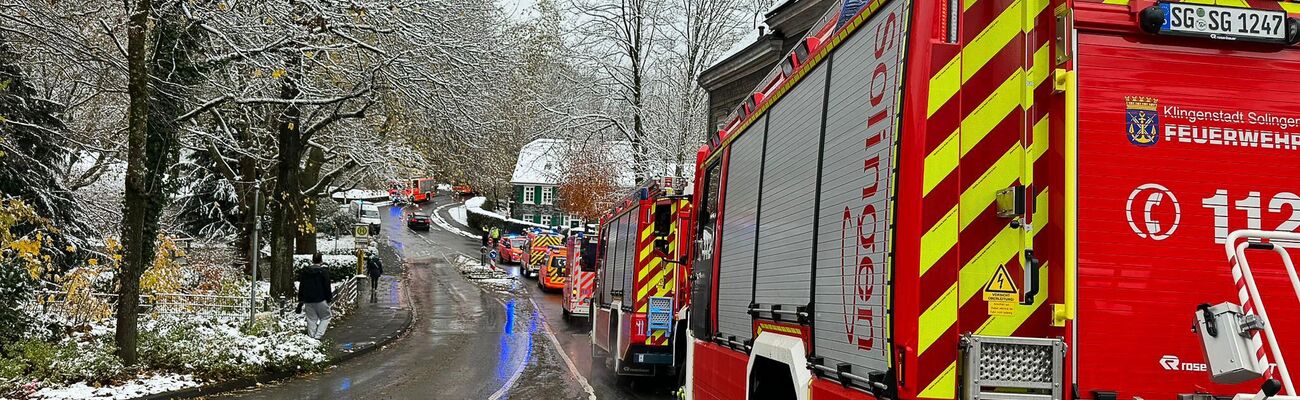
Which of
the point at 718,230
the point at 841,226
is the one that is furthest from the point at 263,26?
the point at 841,226

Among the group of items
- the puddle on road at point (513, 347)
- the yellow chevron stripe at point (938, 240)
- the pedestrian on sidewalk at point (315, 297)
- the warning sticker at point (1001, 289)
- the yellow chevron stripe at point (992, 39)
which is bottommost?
the puddle on road at point (513, 347)

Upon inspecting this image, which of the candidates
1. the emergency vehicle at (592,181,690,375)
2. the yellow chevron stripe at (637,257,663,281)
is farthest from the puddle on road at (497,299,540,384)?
the yellow chevron stripe at (637,257,663,281)

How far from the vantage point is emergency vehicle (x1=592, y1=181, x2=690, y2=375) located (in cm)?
1169

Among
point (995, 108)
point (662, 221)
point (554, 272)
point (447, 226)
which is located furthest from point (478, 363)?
point (447, 226)

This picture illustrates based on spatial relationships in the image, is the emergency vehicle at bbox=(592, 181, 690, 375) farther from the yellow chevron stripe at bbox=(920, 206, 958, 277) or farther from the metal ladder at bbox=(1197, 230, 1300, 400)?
the metal ladder at bbox=(1197, 230, 1300, 400)

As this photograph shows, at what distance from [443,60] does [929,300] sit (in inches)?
680

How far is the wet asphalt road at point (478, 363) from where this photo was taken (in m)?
12.7

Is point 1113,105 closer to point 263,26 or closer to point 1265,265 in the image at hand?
point 1265,265

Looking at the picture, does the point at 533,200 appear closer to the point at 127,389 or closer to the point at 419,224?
the point at 419,224

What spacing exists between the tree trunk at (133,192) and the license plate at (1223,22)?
11584mm

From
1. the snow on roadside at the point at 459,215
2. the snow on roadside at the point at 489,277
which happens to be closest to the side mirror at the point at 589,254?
the snow on roadside at the point at 489,277

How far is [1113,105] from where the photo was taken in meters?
3.57

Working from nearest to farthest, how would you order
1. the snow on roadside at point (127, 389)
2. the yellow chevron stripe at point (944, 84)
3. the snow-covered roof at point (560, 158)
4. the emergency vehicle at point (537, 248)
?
the yellow chevron stripe at point (944, 84) < the snow on roadside at point (127, 389) < the snow-covered roof at point (560, 158) < the emergency vehicle at point (537, 248)

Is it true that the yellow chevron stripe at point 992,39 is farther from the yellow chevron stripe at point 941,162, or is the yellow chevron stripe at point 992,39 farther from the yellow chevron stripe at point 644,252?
the yellow chevron stripe at point 644,252
